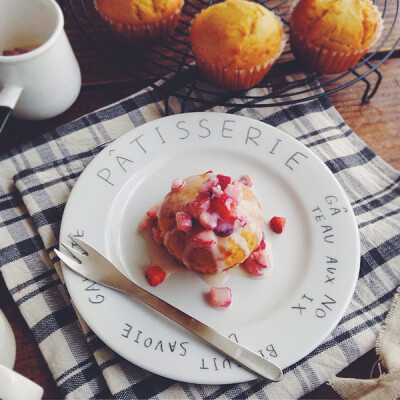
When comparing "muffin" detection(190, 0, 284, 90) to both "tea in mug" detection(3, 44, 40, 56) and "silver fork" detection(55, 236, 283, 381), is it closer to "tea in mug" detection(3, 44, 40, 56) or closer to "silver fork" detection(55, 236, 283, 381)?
"tea in mug" detection(3, 44, 40, 56)

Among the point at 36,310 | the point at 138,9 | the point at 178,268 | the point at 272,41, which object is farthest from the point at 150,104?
the point at 36,310

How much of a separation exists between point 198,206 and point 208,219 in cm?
3

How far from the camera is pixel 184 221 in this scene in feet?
2.93

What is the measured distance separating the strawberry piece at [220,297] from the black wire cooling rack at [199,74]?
45cm

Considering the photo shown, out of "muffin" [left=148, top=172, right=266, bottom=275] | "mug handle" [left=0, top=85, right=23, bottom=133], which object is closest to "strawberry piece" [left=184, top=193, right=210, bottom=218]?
"muffin" [left=148, top=172, right=266, bottom=275]

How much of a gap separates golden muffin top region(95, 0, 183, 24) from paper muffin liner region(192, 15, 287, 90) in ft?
0.44

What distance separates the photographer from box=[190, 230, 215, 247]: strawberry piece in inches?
35.2

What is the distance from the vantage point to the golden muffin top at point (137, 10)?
118 cm

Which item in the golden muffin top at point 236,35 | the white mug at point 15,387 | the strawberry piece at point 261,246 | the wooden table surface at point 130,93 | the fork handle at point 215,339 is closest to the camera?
the white mug at point 15,387

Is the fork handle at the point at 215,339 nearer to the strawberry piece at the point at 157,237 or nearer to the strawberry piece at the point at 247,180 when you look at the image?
the strawberry piece at the point at 157,237

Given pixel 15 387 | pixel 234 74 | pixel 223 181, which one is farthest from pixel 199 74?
pixel 15 387

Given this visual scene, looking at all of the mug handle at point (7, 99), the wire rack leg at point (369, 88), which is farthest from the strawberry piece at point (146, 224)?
the wire rack leg at point (369, 88)

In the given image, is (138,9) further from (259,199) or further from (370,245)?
(370,245)

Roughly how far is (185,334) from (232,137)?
458 millimetres
